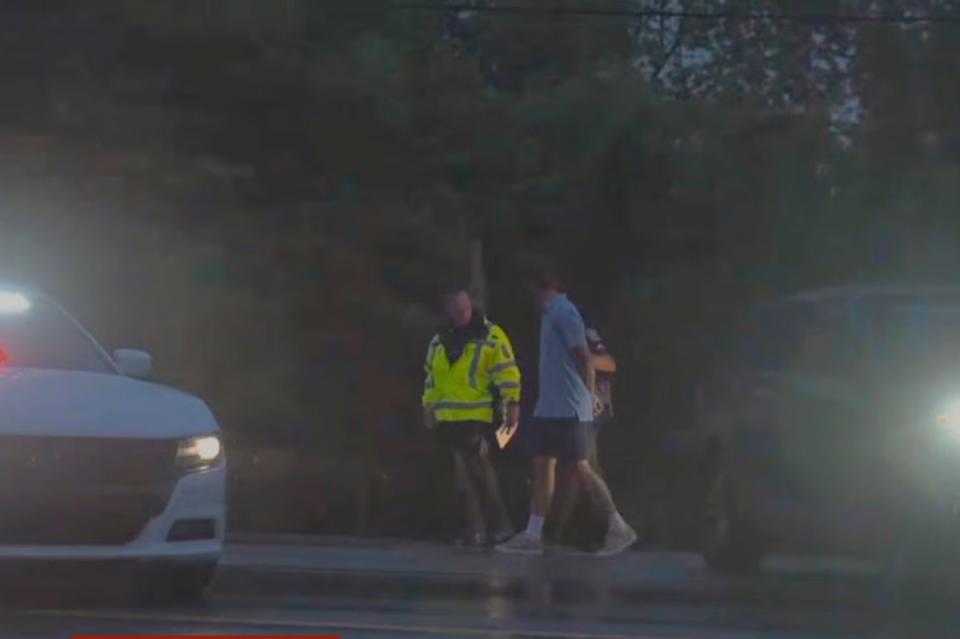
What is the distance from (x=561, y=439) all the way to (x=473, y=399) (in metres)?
0.80

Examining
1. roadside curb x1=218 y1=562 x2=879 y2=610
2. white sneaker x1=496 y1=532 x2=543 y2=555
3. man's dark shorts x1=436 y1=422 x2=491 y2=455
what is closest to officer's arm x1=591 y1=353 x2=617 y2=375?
man's dark shorts x1=436 y1=422 x2=491 y2=455

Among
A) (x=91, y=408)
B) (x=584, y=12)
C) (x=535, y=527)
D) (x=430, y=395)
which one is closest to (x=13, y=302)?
(x=91, y=408)

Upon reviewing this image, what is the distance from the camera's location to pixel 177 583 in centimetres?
1045

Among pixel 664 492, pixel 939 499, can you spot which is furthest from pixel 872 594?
pixel 664 492

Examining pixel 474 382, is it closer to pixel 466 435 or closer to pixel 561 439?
pixel 466 435

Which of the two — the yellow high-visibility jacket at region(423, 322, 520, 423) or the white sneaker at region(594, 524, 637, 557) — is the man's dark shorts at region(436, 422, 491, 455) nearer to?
the yellow high-visibility jacket at region(423, 322, 520, 423)

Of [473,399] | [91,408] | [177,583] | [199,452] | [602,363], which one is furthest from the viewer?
[602,363]

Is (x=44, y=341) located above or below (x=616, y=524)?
above

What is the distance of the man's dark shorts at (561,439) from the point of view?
14.2m

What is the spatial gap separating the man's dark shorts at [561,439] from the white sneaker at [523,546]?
538 millimetres

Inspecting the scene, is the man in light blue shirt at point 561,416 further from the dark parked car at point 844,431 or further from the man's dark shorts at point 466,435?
the dark parked car at point 844,431

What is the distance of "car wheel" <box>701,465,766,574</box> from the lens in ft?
43.1

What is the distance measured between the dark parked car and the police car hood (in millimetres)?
3344

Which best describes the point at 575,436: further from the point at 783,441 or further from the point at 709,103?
the point at 709,103
